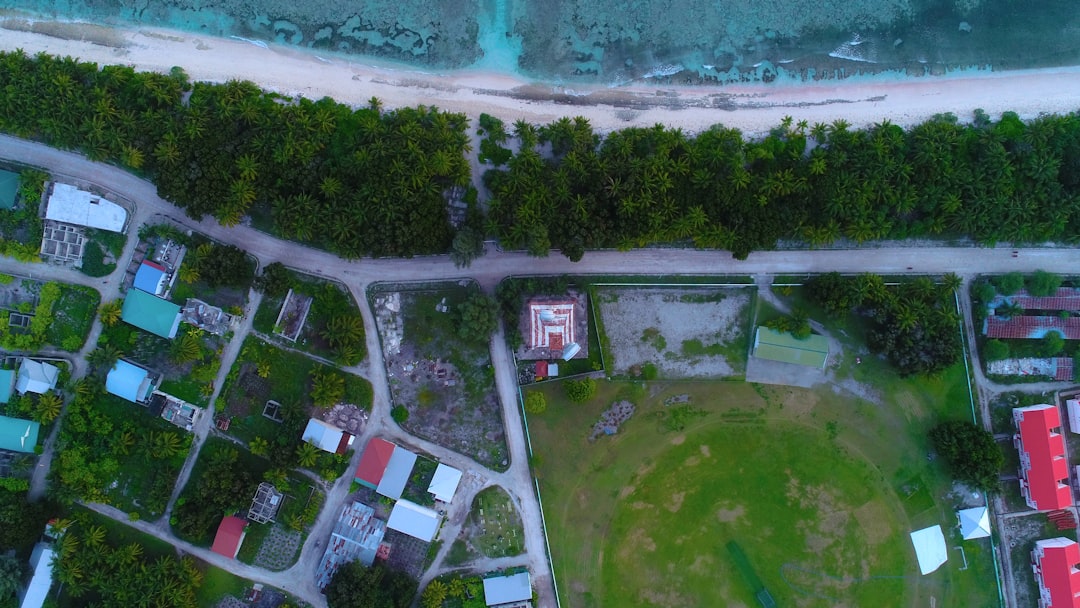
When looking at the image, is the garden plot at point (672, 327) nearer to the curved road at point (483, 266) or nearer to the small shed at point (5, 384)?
the curved road at point (483, 266)

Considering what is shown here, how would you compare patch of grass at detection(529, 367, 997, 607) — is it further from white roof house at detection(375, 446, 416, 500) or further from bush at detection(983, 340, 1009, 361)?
Result: white roof house at detection(375, 446, 416, 500)

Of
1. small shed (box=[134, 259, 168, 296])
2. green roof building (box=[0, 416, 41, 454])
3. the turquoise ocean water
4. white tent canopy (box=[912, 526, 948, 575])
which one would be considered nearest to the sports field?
white tent canopy (box=[912, 526, 948, 575])

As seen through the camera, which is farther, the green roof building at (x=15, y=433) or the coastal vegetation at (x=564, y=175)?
the green roof building at (x=15, y=433)

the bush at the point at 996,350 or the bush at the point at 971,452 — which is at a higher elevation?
the bush at the point at 996,350

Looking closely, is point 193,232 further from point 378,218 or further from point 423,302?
point 423,302

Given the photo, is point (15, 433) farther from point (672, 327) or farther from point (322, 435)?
point (672, 327)

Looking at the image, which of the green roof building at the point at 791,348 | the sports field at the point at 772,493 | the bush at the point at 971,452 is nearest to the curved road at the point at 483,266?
the sports field at the point at 772,493

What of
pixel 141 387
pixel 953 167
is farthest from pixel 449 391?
pixel 953 167

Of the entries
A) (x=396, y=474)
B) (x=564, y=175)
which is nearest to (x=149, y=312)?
(x=396, y=474)
